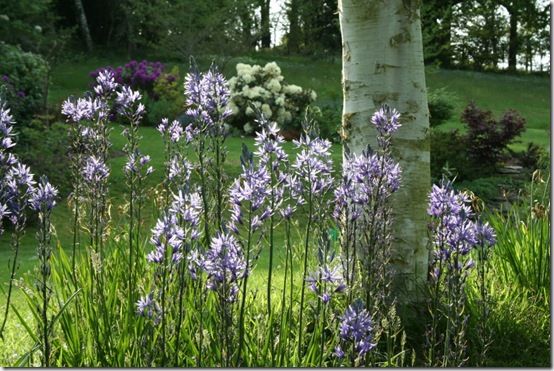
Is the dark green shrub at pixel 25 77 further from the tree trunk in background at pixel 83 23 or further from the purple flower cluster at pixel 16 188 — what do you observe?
the tree trunk in background at pixel 83 23

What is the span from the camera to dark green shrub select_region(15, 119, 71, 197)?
1159cm

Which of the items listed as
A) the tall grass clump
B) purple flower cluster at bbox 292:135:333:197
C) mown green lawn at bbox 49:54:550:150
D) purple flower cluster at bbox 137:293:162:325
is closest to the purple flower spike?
purple flower cluster at bbox 292:135:333:197

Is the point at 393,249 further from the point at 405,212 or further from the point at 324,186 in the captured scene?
the point at 324,186

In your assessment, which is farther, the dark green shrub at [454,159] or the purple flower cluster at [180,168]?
the dark green shrub at [454,159]

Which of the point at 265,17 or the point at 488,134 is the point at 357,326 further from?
the point at 265,17

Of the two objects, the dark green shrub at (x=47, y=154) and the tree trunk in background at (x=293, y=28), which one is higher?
the tree trunk in background at (x=293, y=28)

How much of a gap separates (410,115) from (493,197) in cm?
808

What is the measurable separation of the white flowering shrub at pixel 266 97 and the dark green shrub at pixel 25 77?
18.8ft

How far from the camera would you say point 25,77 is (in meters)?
13.5

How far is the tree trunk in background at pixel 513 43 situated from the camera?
35.1m

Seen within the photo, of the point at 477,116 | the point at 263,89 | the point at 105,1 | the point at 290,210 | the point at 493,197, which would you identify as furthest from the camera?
the point at 105,1

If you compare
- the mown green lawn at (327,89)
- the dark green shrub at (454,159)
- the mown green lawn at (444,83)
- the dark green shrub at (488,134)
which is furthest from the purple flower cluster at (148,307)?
the mown green lawn at (444,83)

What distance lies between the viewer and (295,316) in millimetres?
4520

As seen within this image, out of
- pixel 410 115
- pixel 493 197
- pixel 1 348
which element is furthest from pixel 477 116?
pixel 1 348
